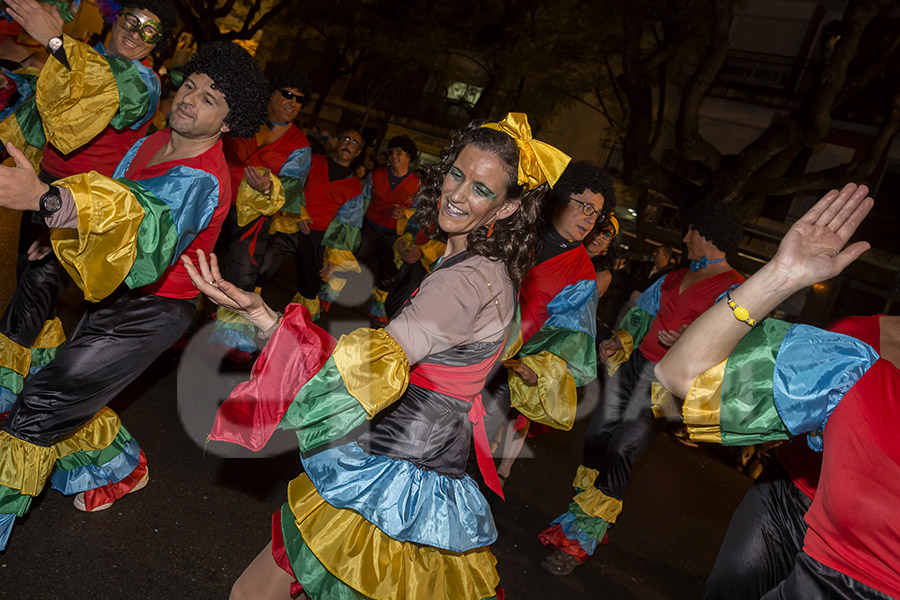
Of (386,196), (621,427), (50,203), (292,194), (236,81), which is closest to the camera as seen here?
(50,203)

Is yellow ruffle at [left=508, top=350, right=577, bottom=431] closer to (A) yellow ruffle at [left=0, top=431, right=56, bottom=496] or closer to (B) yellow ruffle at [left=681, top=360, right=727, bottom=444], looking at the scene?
(B) yellow ruffle at [left=681, top=360, right=727, bottom=444]

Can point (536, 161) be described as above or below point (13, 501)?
above

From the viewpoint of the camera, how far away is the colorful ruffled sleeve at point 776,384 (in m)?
1.52

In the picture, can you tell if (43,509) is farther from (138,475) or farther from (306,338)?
(306,338)

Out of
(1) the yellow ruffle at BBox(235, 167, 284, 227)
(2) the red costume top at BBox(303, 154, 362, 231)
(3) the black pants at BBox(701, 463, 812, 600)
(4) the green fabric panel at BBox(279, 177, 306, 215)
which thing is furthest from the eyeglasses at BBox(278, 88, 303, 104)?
(3) the black pants at BBox(701, 463, 812, 600)

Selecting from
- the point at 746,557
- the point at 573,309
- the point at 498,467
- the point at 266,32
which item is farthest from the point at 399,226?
the point at 266,32

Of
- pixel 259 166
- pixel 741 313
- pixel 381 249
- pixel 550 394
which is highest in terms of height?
pixel 741 313

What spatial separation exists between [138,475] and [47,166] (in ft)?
5.41

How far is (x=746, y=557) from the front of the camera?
2.44 metres

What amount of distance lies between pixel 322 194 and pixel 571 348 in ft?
12.2

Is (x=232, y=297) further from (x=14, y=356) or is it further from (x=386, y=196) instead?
(x=386, y=196)

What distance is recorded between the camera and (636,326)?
4543 mm

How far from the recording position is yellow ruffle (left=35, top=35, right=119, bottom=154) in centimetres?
294

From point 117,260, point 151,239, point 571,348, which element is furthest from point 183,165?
point 571,348
